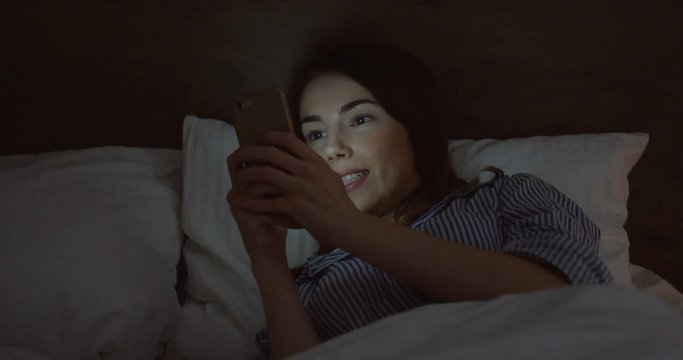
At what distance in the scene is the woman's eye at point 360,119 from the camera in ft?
3.56

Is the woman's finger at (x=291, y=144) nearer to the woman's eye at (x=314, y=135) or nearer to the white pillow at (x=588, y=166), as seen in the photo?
the woman's eye at (x=314, y=135)

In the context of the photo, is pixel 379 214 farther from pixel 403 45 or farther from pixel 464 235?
pixel 403 45

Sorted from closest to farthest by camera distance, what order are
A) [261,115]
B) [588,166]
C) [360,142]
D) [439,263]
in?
[439,263] < [261,115] < [360,142] < [588,166]

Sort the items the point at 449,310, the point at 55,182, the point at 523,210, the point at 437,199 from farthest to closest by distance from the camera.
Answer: the point at 55,182
the point at 437,199
the point at 523,210
the point at 449,310

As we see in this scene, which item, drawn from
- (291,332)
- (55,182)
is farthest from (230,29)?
(291,332)

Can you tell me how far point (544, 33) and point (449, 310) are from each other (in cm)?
81

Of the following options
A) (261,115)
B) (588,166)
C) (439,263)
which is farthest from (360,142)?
(588,166)

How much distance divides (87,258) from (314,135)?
0.50 metres

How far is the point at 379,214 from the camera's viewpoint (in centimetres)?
110

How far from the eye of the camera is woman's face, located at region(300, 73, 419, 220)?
1.06 meters

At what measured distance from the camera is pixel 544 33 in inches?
50.2

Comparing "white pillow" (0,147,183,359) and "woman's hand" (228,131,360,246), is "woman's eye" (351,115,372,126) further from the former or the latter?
"white pillow" (0,147,183,359)

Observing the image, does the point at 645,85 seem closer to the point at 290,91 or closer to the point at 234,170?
the point at 290,91

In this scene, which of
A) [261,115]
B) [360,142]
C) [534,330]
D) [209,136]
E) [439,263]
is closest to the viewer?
[534,330]
